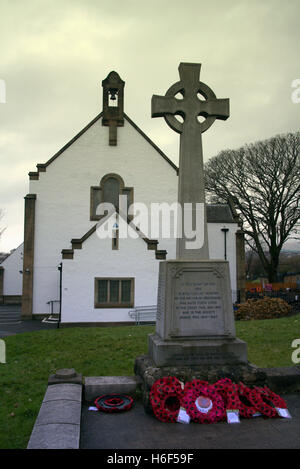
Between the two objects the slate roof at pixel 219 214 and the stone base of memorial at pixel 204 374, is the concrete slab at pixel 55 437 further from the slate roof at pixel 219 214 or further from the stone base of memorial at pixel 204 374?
the slate roof at pixel 219 214

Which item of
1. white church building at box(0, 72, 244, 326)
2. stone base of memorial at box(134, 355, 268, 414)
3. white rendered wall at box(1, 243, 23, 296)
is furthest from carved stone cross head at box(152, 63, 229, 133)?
white rendered wall at box(1, 243, 23, 296)

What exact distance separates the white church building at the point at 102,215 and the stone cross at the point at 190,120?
12.8 m

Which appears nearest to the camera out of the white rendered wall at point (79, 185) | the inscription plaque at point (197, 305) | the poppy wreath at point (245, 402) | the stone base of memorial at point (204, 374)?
the poppy wreath at point (245, 402)

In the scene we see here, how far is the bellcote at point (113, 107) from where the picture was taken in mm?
24641

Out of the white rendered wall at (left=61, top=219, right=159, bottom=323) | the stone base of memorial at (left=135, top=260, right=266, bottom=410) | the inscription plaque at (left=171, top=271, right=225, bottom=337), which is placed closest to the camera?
the stone base of memorial at (left=135, top=260, right=266, bottom=410)

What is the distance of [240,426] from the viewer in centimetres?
524

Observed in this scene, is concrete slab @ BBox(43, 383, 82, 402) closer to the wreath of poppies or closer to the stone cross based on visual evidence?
the wreath of poppies

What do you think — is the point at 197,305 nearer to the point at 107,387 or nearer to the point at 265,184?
the point at 107,387

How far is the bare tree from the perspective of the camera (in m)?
35.2

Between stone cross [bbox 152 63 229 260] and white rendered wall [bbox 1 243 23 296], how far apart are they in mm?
34060

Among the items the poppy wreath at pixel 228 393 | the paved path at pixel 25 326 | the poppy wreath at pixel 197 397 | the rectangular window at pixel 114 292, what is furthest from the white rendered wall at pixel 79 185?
the poppy wreath at pixel 197 397

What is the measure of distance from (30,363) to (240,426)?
5.99 metres
